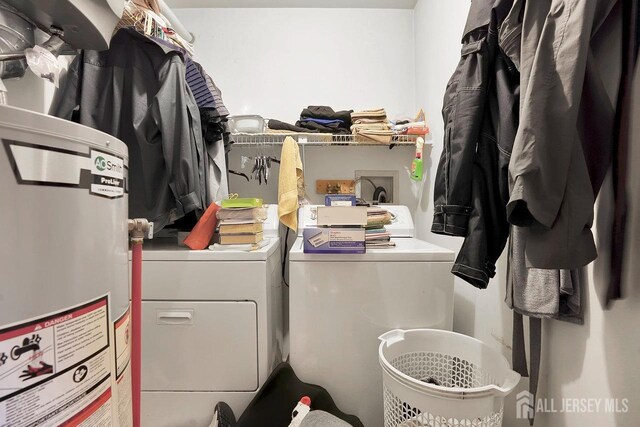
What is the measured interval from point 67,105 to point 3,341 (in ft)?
3.85

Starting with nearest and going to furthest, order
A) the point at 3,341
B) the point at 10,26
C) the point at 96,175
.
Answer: the point at 3,341, the point at 96,175, the point at 10,26

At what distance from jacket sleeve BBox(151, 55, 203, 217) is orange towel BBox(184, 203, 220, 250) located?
0.23 feet

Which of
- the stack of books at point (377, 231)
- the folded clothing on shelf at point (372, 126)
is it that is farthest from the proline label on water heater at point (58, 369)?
the folded clothing on shelf at point (372, 126)

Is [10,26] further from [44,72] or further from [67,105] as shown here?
[67,105]

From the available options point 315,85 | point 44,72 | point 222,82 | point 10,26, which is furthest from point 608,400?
point 222,82

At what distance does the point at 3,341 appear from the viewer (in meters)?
0.36

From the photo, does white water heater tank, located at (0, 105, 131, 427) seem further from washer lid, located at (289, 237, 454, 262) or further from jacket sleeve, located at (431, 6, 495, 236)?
jacket sleeve, located at (431, 6, 495, 236)

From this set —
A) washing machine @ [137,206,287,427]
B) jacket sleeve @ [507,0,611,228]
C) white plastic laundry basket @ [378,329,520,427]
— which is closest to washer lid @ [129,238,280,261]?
washing machine @ [137,206,287,427]

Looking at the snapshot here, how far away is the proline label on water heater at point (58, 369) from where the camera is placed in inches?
14.3

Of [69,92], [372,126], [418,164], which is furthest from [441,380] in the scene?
[69,92]

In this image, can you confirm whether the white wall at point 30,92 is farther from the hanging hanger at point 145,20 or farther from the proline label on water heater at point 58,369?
the proline label on water heater at point 58,369

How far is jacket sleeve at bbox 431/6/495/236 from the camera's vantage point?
83 cm

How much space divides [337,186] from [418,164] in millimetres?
594

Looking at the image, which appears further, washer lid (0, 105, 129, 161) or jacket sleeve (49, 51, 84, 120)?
jacket sleeve (49, 51, 84, 120)
